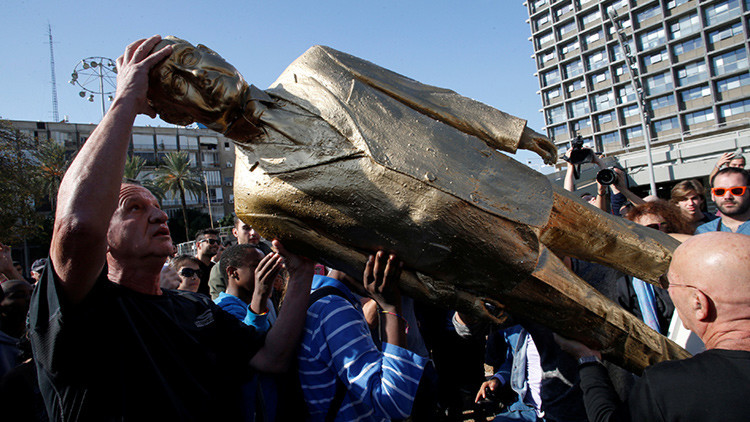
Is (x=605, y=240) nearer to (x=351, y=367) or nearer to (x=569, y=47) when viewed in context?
(x=351, y=367)

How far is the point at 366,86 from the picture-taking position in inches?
74.5

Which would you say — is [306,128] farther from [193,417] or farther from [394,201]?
[193,417]

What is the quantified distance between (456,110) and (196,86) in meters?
1.05

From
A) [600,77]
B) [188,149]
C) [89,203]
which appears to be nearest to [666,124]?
[600,77]

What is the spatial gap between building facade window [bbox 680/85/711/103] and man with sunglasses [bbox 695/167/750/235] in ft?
175

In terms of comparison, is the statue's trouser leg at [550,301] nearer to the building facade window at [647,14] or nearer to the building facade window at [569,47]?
the building facade window at [647,14]

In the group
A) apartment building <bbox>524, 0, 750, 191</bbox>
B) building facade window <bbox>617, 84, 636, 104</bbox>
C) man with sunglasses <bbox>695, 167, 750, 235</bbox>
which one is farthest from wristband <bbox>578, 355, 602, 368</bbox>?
building facade window <bbox>617, 84, 636, 104</bbox>

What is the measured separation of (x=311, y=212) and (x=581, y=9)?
207 ft

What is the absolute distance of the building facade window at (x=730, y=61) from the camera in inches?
1694

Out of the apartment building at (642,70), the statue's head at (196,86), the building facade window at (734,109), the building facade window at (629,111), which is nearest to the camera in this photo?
the statue's head at (196,86)

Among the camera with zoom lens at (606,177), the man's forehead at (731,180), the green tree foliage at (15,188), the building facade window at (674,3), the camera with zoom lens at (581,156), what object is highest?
the building facade window at (674,3)

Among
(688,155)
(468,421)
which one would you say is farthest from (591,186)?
(688,155)

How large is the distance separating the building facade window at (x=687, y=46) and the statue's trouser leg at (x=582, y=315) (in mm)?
56256

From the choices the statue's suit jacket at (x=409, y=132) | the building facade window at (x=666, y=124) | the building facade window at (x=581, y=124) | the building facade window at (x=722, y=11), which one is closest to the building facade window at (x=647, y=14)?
the building facade window at (x=722, y=11)
